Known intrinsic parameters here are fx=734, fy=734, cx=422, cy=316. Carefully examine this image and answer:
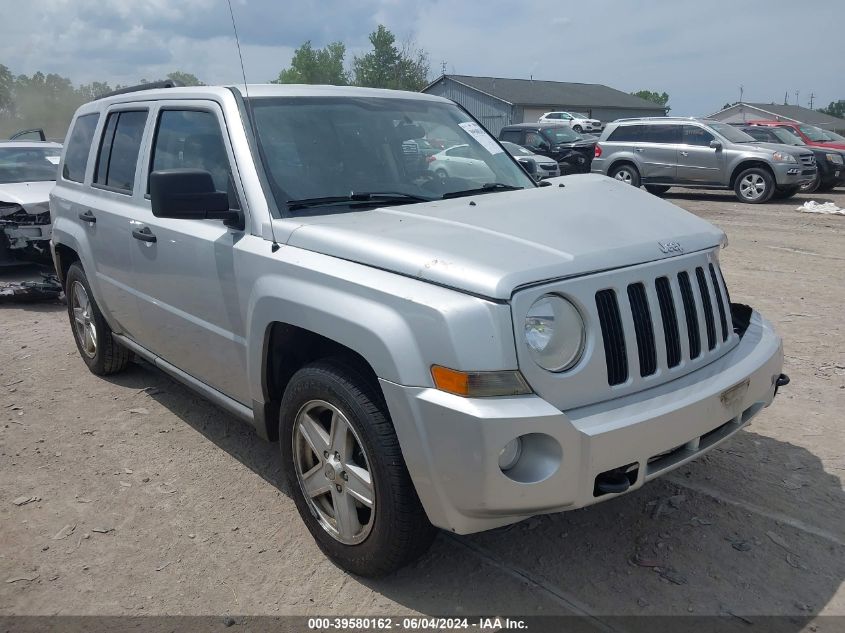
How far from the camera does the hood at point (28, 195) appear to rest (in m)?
8.32

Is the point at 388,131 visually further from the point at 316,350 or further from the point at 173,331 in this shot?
the point at 173,331

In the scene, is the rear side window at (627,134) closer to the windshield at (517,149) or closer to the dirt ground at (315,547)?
the windshield at (517,149)

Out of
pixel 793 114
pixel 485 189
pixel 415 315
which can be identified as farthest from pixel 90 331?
pixel 793 114

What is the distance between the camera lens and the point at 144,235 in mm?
4020

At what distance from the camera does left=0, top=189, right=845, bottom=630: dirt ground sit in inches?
112

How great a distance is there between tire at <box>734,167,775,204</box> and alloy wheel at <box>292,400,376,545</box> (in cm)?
1496

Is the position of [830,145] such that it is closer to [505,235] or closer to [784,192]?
[784,192]

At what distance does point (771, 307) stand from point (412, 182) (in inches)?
180

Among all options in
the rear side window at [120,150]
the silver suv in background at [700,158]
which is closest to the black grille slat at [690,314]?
the rear side window at [120,150]

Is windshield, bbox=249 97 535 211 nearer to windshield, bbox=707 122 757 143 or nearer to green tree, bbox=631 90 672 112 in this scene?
windshield, bbox=707 122 757 143

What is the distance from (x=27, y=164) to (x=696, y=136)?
13.3 meters

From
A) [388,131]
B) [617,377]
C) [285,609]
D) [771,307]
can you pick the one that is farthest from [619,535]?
[771,307]

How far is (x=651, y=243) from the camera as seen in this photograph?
2.81m

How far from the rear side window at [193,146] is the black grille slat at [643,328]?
183 cm
